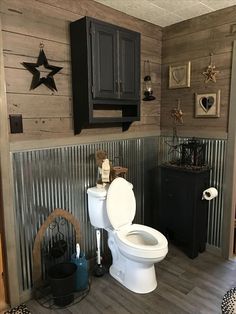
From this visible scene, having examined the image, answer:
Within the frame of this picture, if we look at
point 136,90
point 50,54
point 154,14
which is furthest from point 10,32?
point 154,14

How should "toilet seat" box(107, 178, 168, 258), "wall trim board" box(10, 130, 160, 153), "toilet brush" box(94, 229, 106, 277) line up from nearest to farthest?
"wall trim board" box(10, 130, 160, 153)
"toilet seat" box(107, 178, 168, 258)
"toilet brush" box(94, 229, 106, 277)

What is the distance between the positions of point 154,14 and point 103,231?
2.21 metres

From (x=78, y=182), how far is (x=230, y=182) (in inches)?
58.5

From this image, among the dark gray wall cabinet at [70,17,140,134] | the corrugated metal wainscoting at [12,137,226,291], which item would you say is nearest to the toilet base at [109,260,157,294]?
the corrugated metal wainscoting at [12,137,226,291]

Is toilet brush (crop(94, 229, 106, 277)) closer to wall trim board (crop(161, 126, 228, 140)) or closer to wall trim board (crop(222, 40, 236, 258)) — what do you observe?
wall trim board (crop(222, 40, 236, 258))

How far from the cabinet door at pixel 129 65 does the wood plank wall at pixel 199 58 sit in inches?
26.2

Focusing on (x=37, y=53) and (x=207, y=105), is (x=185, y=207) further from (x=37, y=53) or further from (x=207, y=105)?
(x=37, y=53)

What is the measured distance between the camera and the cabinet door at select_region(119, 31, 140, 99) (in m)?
2.30

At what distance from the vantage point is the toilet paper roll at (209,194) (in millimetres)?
2582

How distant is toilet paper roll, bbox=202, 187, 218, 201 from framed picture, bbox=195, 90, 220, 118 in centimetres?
74

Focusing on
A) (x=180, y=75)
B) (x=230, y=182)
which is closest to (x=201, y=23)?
(x=180, y=75)

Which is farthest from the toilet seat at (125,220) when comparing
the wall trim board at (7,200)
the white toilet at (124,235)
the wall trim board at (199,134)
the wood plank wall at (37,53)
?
the wall trim board at (199,134)

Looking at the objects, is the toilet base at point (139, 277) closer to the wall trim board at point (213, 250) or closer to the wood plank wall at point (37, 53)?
the wall trim board at point (213, 250)

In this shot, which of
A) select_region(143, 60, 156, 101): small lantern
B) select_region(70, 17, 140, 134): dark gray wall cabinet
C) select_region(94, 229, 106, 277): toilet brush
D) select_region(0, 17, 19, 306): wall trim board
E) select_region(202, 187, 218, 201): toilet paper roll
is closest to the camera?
select_region(0, 17, 19, 306): wall trim board
